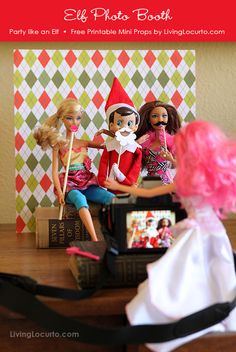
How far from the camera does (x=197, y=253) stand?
0.92 m

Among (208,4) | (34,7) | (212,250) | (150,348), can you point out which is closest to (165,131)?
(208,4)

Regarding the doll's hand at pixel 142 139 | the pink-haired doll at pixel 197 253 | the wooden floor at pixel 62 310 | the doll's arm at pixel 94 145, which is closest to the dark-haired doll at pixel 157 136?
the doll's hand at pixel 142 139

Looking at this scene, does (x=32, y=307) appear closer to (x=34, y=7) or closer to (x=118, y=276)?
(x=118, y=276)

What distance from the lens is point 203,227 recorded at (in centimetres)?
95

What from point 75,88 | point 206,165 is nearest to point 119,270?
point 206,165

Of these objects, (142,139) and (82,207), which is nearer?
(82,207)

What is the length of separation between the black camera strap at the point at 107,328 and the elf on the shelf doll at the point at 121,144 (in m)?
0.54

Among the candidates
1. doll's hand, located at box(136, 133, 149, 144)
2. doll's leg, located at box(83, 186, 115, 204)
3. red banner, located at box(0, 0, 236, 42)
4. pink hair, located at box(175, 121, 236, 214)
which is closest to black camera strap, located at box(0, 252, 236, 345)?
pink hair, located at box(175, 121, 236, 214)

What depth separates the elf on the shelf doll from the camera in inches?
54.1

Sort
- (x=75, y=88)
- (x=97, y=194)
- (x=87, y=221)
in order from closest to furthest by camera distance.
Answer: (x=87, y=221), (x=97, y=194), (x=75, y=88)

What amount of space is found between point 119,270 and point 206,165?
10.0 inches

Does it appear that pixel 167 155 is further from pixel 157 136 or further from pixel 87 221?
pixel 87 221

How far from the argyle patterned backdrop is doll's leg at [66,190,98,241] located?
203 millimetres

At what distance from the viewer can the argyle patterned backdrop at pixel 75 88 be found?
4.98 ft
